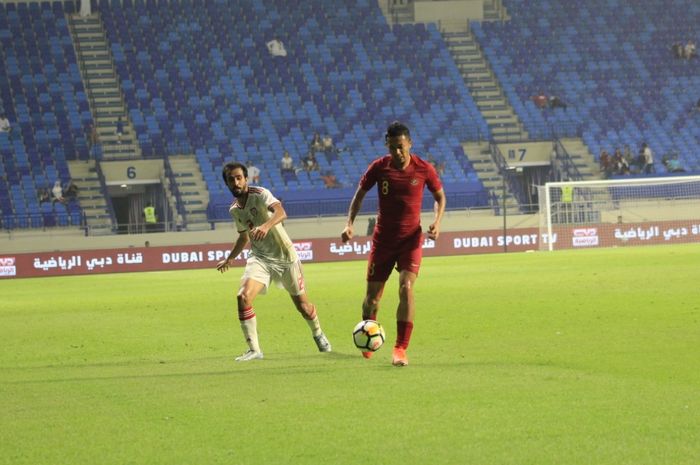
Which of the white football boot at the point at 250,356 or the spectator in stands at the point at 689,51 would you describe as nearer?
the white football boot at the point at 250,356

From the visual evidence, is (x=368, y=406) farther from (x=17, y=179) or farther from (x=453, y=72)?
(x=453, y=72)

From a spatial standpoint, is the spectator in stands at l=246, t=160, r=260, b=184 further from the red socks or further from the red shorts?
the red socks

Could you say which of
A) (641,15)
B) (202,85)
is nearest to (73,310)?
(202,85)

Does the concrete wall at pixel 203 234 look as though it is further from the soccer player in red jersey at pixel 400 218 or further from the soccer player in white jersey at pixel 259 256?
the soccer player in red jersey at pixel 400 218

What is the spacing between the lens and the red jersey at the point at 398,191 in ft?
35.3

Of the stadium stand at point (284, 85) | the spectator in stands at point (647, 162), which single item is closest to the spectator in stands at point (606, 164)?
the spectator in stands at point (647, 162)

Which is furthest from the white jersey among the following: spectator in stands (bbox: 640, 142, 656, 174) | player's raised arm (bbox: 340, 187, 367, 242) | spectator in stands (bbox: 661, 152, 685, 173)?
spectator in stands (bbox: 661, 152, 685, 173)

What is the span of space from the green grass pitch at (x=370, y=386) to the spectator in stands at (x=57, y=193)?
80.3 ft

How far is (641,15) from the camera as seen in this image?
6022 cm

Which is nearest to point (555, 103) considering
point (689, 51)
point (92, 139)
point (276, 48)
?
point (689, 51)

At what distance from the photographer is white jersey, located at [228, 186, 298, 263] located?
1180cm

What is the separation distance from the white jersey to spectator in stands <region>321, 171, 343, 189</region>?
114 feet

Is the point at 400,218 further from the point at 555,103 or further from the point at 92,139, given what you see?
the point at 555,103

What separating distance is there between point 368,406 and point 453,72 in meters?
47.7
